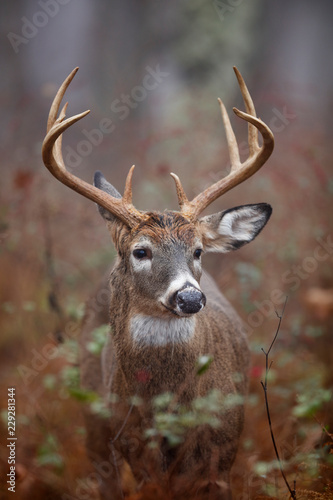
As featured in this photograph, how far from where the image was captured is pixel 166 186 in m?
→ 9.30

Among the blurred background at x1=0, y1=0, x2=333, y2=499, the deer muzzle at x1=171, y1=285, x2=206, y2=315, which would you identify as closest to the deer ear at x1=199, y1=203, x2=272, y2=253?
the deer muzzle at x1=171, y1=285, x2=206, y2=315

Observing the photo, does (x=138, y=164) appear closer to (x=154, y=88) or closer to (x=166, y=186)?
(x=166, y=186)

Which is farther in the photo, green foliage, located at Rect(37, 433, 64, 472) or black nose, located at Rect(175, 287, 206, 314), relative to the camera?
green foliage, located at Rect(37, 433, 64, 472)

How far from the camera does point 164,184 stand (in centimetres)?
939

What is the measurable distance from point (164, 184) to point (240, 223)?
5125mm

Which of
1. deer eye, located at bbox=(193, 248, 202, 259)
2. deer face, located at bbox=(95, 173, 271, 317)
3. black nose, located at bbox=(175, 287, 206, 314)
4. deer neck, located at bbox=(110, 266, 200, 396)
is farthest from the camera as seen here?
deer eye, located at bbox=(193, 248, 202, 259)

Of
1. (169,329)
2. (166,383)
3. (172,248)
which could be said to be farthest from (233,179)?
(166,383)

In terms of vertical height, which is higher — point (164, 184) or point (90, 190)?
point (90, 190)

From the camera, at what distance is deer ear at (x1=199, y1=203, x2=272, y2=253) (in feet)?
14.1

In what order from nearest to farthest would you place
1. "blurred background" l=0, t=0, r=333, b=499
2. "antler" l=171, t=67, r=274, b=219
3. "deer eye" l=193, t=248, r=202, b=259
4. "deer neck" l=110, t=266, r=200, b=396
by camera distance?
"deer neck" l=110, t=266, r=200, b=396 < "deer eye" l=193, t=248, r=202, b=259 < "antler" l=171, t=67, r=274, b=219 < "blurred background" l=0, t=0, r=333, b=499

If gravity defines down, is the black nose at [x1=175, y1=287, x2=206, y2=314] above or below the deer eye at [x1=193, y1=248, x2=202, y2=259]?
below

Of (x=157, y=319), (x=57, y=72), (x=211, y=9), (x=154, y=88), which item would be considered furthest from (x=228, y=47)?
(x=157, y=319)

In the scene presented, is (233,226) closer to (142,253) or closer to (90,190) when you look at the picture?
(142,253)

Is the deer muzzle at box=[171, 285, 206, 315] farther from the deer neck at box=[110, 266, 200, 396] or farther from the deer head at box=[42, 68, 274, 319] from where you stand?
the deer neck at box=[110, 266, 200, 396]
